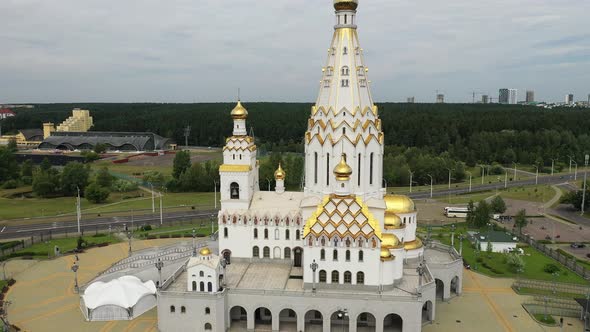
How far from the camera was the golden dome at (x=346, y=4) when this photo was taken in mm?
35559

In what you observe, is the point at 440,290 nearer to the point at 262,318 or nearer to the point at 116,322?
the point at 262,318

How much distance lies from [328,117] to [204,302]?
15.8 meters

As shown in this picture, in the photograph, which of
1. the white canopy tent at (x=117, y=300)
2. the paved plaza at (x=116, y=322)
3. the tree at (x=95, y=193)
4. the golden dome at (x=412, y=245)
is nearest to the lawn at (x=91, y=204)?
the tree at (x=95, y=193)

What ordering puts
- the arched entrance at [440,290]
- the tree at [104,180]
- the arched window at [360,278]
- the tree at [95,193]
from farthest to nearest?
the tree at [104,180] < the tree at [95,193] < the arched entrance at [440,290] < the arched window at [360,278]

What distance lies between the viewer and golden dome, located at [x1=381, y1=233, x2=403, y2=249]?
33.4 metres

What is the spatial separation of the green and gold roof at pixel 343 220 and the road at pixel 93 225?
110ft

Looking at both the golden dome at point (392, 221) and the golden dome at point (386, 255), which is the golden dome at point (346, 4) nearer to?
the golden dome at point (392, 221)

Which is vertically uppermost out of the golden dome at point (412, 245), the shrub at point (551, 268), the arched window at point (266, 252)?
the golden dome at point (412, 245)

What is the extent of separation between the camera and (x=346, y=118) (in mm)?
35562

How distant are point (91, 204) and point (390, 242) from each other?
5443 cm

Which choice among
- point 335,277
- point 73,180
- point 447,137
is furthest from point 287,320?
point 447,137

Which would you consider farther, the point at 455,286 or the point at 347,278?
the point at 455,286

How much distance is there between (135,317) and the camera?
34.8m

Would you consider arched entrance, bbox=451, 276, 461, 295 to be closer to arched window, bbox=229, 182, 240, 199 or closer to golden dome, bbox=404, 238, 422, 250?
golden dome, bbox=404, 238, 422, 250
